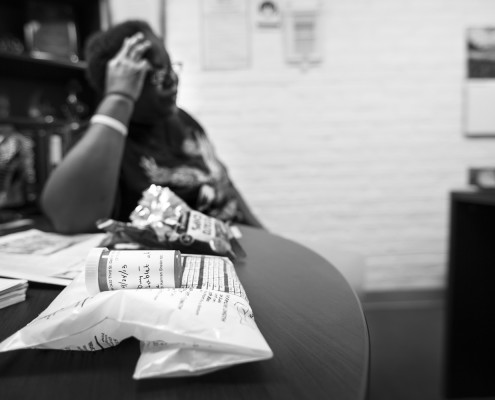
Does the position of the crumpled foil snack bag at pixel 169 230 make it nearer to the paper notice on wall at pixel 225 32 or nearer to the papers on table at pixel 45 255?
the papers on table at pixel 45 255

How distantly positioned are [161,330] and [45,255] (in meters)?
0.46

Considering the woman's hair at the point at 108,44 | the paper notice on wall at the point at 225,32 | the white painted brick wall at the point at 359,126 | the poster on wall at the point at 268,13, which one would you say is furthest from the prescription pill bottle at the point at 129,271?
the poster on wall at the point at 268,13

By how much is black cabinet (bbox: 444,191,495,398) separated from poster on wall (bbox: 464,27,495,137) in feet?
3.60

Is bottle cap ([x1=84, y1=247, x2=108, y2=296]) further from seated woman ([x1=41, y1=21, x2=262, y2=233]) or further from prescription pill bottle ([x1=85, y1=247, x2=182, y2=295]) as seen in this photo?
seated woman ([x1=41, y1=21, x2=262, y2=233])

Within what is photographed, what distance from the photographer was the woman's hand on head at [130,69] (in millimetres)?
1076

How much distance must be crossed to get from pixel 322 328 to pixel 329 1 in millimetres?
2389

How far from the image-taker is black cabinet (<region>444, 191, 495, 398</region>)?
153 cm

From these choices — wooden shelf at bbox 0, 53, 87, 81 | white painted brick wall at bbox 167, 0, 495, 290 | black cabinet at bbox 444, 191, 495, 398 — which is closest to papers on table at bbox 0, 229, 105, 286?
wooden shelf at bbox 0, 53, 87, 81

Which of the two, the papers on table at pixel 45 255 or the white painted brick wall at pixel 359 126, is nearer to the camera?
the papers on table at pixel 45 255

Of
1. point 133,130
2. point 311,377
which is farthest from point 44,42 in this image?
point 311,377

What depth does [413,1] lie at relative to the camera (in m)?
2.31

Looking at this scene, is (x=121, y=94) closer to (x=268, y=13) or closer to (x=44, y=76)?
(x=44, y=76)

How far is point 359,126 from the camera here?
238 centimetres

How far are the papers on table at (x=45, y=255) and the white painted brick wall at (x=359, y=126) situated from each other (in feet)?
5.36
